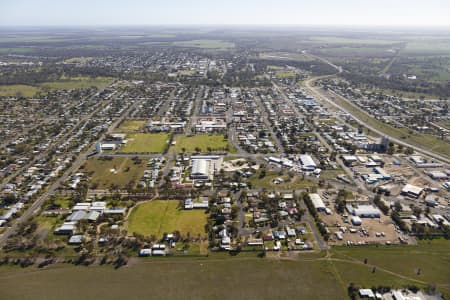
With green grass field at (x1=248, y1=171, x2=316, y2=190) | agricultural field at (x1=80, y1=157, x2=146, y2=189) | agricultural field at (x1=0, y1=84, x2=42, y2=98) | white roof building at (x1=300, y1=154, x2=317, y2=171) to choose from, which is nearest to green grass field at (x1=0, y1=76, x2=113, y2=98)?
agricultural field at (x1=0, y1=84, x2=42, y2=98)

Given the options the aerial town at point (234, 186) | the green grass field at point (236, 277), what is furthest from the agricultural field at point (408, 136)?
the green grass field at point (236, 277)

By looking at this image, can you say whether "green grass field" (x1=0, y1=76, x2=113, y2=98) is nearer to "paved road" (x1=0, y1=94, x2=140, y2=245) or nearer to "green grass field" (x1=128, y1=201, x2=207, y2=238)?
"paved road" (x1=0, y1=94, x2=140, y2=245)

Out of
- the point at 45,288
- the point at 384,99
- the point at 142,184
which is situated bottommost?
the point at 45,288

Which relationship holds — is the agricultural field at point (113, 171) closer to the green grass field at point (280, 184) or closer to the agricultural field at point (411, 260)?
the green grass field at point (280, 184)

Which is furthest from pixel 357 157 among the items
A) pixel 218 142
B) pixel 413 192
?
pixel 218 142

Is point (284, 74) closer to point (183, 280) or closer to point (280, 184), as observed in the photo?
point (280, 184)

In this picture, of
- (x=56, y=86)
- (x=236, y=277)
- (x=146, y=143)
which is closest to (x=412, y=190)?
(x=236, y=277)

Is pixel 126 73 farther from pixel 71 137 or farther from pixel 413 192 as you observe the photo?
pixel 413 192
